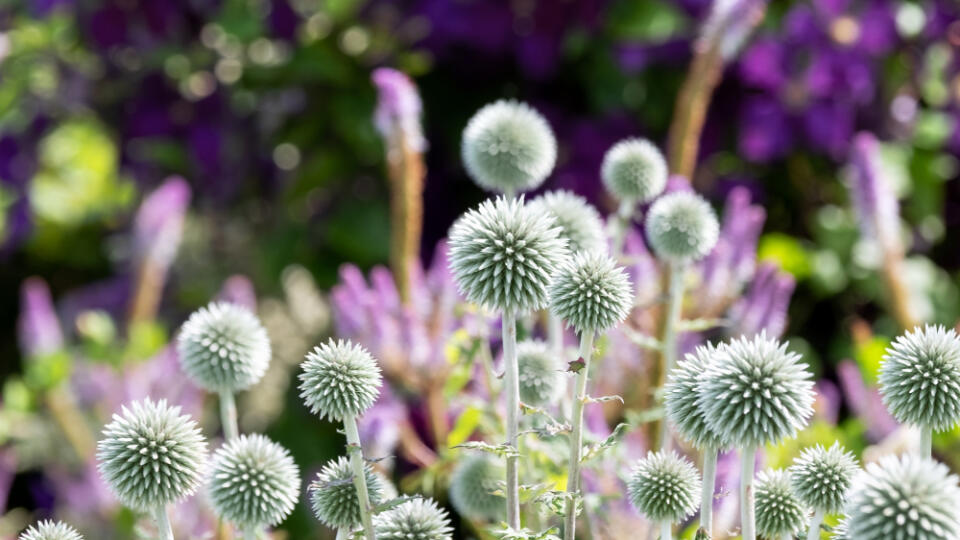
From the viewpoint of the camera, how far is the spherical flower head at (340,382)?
0.77 m

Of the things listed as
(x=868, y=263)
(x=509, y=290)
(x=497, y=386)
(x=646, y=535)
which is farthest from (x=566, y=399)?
(x=868, y=263)

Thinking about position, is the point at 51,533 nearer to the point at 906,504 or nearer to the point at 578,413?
the point at 578,413

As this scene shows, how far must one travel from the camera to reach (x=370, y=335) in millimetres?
1417

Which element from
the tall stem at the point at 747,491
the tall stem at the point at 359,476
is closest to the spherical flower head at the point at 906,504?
the tall stem at the point at 747,491

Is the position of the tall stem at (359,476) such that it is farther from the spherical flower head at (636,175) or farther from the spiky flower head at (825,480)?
the spherical flower head at (636,175)

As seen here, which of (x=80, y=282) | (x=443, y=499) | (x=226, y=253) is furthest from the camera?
(x=80, y=282)

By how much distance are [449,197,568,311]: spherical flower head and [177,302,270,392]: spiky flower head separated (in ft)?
0.77

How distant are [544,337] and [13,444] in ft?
4.30

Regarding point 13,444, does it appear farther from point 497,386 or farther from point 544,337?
point 497,386

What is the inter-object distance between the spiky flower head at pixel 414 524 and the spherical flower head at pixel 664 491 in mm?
146

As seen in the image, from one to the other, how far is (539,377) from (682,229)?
0.19m

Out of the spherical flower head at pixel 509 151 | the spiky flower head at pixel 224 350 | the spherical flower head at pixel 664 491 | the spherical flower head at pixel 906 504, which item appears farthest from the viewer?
the spherical flower head at pixel 509 151

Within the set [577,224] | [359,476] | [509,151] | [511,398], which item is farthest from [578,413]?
[509,151]

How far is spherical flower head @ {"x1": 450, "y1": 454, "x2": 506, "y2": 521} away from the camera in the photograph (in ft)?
3.44
